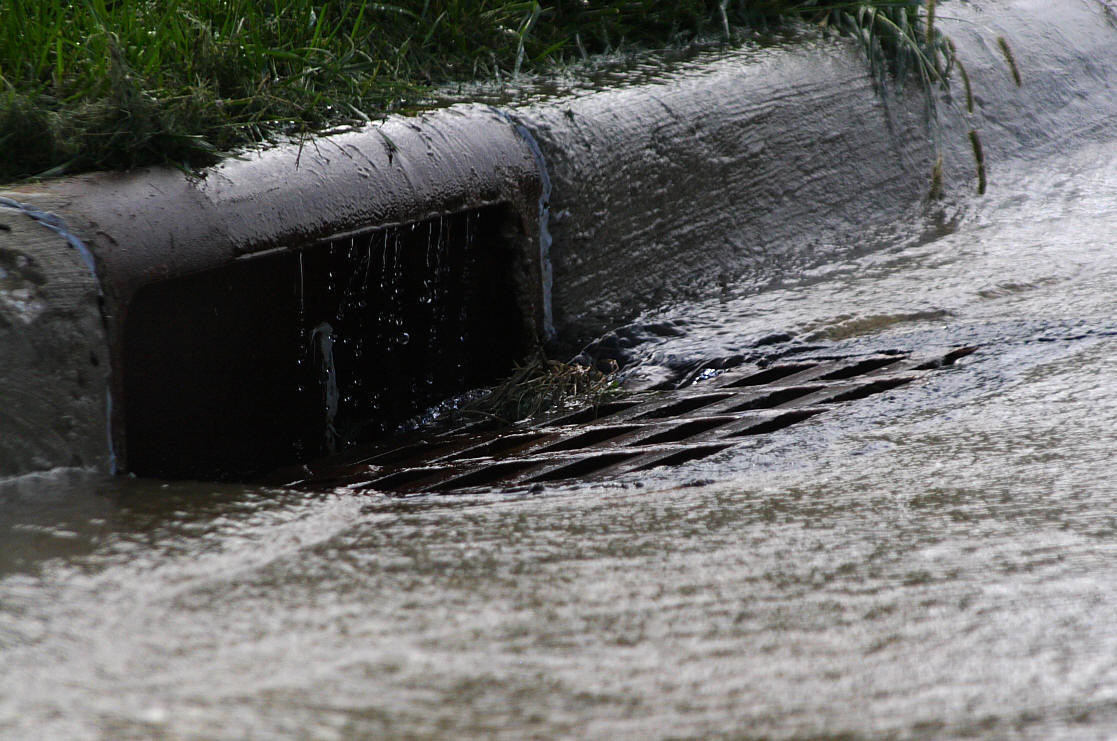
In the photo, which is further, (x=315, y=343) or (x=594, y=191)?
(x=594, y=191)

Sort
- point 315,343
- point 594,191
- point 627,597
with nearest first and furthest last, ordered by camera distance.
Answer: point 627,597, point 315,343, point 594,191

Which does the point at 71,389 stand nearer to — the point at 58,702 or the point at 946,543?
the point at 58,702

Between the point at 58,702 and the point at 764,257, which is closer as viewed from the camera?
the point at 58,702

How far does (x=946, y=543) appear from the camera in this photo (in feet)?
5.48

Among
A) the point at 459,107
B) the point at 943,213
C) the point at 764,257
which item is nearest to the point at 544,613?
the point at 459,107

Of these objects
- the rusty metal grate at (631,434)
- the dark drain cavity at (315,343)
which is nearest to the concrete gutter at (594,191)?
the dark drain cavity at (315,343)

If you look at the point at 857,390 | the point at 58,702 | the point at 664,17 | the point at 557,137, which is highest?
the point at 664,17

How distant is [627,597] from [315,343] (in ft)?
4.74

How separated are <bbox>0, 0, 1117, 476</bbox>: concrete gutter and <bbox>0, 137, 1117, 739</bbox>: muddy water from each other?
25cm

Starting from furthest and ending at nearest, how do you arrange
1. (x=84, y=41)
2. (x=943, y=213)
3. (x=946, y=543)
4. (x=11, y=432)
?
(x=943, y=213) → (x=84, y=41) → (x=11, y=432) → (x=946, y=543)

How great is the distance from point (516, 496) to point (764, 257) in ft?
6.28

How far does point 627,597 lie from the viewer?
1507mm

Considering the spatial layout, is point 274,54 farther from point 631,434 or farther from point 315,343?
point 631,434

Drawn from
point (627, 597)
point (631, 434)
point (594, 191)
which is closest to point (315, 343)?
point (631, 434)
